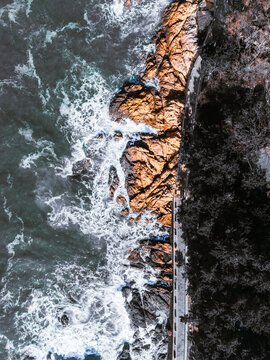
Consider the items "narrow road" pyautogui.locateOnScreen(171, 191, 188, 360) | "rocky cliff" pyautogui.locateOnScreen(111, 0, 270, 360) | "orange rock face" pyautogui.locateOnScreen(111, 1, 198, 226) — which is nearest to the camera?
"rocky cliff" pyautogui.locateOnScreen(111, 0, 270, 360)

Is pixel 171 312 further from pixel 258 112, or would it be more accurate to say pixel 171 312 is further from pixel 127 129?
pixel 258 112

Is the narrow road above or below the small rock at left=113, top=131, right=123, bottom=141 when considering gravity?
below

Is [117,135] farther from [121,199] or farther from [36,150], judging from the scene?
[36,150]

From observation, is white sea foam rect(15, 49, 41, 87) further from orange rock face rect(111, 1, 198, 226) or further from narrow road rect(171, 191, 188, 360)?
narrow road rect(171, 191, 188, 360)

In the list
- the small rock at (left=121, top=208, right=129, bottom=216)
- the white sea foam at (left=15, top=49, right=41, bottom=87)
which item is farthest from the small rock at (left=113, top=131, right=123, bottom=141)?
the white sea foam at (left=15, top=49, right=41, bottom=87)

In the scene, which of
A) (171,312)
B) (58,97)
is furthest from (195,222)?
(58,97)

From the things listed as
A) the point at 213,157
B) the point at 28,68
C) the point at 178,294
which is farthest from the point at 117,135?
the point at 178,294
